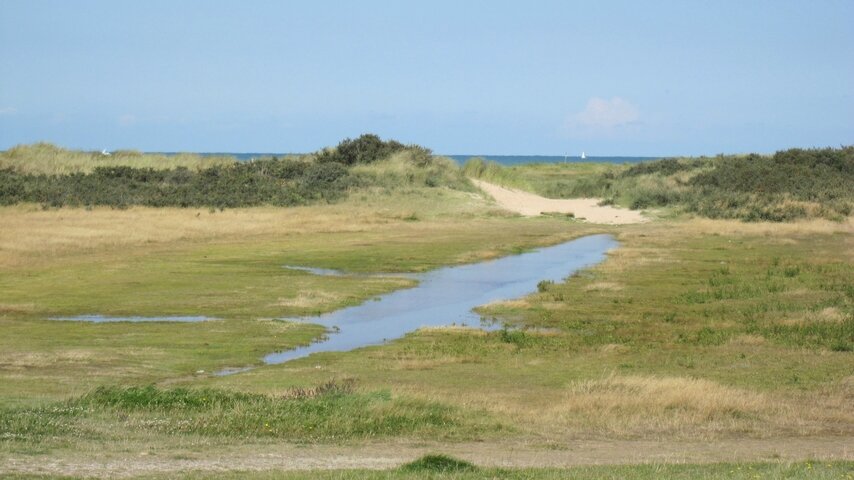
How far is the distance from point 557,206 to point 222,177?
82.9 ft

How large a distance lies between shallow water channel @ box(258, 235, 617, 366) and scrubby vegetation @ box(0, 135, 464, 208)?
28583 mm

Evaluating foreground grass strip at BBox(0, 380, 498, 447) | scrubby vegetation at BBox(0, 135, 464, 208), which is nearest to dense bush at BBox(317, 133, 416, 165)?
scrubby vegetation at BBox(0, 135, 464, 208)

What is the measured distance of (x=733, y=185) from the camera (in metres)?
84.4

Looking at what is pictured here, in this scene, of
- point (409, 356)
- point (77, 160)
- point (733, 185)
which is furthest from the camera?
point (77, 160)

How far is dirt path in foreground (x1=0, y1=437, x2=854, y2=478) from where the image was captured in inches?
505

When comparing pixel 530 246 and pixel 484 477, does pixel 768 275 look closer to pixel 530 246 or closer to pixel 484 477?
pixel 530 246

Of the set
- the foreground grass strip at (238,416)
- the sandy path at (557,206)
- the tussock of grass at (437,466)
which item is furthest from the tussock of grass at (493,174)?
the tussock of grass at (437,466)

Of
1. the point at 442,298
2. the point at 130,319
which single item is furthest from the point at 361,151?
the point at 130,319

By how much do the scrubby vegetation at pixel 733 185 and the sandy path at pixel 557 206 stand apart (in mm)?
2180

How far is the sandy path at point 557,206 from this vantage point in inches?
3091

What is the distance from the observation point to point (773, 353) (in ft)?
81.1

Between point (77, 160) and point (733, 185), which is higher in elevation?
point (77, 160)

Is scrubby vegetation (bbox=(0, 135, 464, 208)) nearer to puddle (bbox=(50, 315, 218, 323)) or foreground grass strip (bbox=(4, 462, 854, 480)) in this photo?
puddle (bbox=(50, 315, 218, 323))

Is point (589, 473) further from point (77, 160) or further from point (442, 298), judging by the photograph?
point (77, 160)
